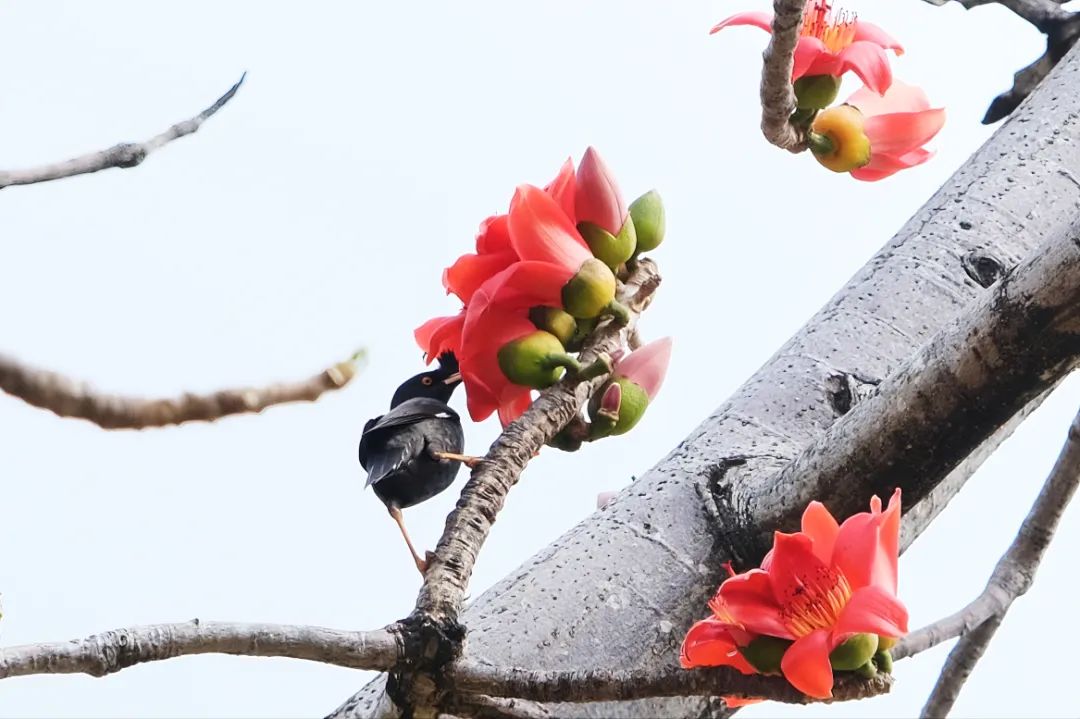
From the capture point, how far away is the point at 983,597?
1.38 meters

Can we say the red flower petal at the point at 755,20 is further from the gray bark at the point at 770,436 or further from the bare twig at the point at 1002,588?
the bare twig at the point at 1002,588

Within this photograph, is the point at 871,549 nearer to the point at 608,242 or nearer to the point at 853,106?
the point at 608,242

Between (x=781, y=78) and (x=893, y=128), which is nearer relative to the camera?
(x=781, y=78)

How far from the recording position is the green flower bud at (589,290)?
0.95 meters

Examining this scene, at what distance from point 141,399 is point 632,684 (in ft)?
1.20

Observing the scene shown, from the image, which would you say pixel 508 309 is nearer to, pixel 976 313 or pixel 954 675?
pixel 976 313

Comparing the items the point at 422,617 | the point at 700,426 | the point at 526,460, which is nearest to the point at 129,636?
the point at 422,617

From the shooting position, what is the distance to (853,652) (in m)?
0.75

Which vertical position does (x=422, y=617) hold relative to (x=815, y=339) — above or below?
below

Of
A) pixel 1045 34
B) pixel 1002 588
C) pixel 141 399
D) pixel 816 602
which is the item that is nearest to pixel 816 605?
pixel 816 602

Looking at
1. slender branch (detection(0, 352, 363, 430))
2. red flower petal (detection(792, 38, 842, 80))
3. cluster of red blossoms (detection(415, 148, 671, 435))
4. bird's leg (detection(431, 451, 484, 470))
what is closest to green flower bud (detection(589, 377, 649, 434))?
cluster of red blossoms (detection(415, 148, 671, 435))

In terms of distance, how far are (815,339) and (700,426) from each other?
0.12m

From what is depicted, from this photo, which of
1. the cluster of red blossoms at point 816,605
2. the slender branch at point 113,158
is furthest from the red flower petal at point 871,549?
the slender branch at point 113,158

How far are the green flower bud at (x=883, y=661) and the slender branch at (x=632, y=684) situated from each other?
37 mm
